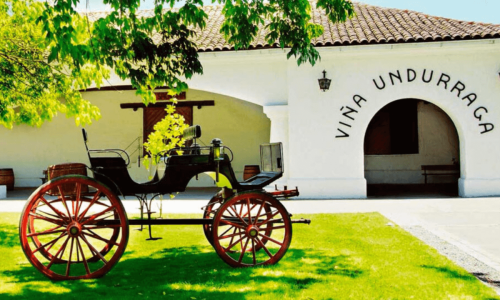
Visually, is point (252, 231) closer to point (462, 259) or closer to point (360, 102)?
point (462, 259)

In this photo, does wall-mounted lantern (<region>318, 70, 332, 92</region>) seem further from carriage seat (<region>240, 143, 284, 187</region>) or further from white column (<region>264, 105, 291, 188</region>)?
carriage seat (<region>240, 143, 284, 187</region>)

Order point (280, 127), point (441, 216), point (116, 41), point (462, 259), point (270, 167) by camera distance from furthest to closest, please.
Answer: point (280, 127) < point (441, 216) < point (116, 41) < point (270, 167) < point (462, 259)

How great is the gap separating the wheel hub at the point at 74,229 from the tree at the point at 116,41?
1.58m

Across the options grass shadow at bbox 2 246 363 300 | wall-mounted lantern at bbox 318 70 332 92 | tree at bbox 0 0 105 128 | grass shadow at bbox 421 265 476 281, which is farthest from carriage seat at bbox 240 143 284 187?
wall-mounted lantern at bbox 318 70 332 92

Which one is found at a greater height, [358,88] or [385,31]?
[385,31]

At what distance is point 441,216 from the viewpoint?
8305 millimetres

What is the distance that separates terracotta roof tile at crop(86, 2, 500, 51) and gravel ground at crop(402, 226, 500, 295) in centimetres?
598

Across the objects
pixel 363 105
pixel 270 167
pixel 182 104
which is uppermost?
pixel 182 104

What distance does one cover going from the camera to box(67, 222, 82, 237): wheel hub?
420 cm

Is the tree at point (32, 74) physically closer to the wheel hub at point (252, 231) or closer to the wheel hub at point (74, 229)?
the wheel hub at point (74, 229)

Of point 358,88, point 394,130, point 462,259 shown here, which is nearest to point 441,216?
point 462,259

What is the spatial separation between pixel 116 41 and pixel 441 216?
6137 millimetres

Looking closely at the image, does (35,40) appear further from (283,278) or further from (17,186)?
(17,186)

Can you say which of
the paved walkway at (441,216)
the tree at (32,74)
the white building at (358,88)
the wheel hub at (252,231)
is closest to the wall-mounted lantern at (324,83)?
the white building at (358,88)
